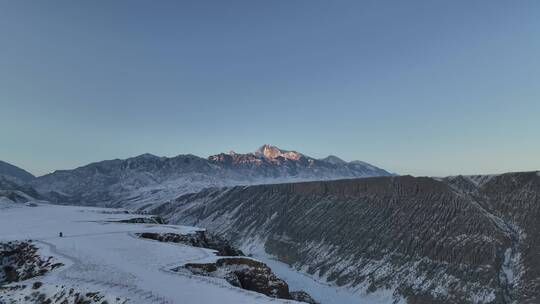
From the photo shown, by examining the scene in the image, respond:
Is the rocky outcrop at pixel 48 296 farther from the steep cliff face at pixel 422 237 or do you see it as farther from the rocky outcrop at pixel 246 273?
the steep cliff face at pixel 422 237

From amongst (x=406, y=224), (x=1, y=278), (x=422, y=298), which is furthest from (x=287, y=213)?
(x=1, y=278)

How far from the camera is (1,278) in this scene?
120ft

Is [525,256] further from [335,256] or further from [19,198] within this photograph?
[19,198]

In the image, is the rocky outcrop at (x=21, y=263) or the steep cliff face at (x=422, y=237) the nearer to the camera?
the rocky outcrop at (x=21, y=263)

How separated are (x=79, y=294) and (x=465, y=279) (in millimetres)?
68828

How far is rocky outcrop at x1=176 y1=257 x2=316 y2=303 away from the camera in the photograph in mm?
32028

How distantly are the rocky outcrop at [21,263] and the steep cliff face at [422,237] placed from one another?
Result: 6194cm

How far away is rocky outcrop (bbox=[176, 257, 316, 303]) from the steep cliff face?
47349 mm

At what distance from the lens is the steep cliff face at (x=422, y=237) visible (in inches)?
2778

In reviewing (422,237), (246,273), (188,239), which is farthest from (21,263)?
(422,237)

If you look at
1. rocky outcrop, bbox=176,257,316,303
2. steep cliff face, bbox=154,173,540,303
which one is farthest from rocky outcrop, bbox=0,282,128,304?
steep cliff face, bbox=154,173,540,303

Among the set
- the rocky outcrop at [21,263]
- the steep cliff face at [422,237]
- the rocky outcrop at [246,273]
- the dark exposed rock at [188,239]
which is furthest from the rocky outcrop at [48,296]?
the steep cliff face at [422,237]

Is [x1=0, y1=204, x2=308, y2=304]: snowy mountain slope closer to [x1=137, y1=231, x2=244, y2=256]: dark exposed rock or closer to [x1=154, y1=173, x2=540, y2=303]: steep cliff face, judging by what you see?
[x1=137, y1=231, x2=244, y2=256]: dark exposed rock

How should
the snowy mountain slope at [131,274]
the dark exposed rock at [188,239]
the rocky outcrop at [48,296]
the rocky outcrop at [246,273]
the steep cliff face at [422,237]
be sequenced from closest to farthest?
1. the snowy mountain slope at [131,274]
2. the rocky outcrop at [48,296]
3. the rocky outcrop at [246,273]
4. the dark exposed rock at [188,239]
5. the steep cliff face at [422,237]
